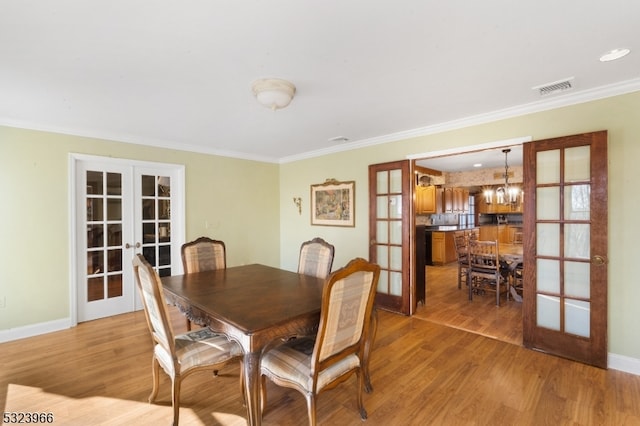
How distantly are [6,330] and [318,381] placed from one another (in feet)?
11.9

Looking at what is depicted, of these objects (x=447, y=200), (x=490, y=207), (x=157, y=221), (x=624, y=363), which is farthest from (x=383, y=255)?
(x=490, y=207)

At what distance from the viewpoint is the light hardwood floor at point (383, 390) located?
1.92 meters

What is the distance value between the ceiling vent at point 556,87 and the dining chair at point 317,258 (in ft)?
7.49

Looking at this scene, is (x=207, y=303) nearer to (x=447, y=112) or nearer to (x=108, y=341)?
(x=108, y=341)

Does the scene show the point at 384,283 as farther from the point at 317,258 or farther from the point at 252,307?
the point at 252,307

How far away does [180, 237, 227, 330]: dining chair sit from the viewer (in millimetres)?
3215

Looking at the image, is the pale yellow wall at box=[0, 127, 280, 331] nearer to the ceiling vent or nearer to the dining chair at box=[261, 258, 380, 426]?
the dining chair at box=[261, 258, 380, 426]

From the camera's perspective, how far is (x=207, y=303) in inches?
78.6

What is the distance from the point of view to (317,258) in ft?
10.1

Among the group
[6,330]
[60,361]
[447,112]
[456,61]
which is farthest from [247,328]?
[6,330]

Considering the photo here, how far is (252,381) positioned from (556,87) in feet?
10.3

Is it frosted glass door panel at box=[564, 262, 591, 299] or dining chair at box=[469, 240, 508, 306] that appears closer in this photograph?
frosted glass door panel at box=[564, 262, 591, 299]

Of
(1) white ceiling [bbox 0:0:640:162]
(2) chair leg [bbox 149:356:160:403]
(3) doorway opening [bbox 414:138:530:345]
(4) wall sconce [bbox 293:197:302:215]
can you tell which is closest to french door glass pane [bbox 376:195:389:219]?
(3) doorway opening [bbox 414:138:530:345]

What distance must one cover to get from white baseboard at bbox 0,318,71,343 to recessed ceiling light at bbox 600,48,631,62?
220 inches
